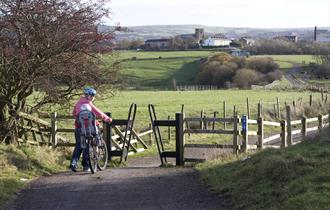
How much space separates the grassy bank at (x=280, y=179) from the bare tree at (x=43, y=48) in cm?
558

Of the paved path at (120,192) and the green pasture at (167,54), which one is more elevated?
the paved path at (120,192)

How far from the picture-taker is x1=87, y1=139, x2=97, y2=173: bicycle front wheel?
12.8 metres

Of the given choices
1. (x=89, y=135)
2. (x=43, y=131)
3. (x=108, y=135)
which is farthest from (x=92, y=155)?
(x=43, y=131)

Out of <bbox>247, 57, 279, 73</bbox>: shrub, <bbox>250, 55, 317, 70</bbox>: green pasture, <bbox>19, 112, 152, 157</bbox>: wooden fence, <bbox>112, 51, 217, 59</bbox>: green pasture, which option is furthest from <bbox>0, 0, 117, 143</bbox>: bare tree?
<bbox>112, 51, 217, 59</bbox>: green pasture

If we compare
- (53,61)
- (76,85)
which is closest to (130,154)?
(76,85)

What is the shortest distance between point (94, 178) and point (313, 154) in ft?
15.0

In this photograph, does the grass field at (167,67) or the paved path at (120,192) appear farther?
the grass field at (167,67)

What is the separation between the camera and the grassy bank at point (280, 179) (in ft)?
26.6

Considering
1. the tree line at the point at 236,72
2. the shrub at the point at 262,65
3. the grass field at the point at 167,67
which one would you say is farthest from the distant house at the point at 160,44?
the shrub at the point at 262,65

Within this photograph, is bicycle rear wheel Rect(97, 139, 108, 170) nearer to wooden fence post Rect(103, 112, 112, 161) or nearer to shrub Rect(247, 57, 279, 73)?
wooden fence post Rect(103, 112, 112, 161)

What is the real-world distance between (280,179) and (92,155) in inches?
204

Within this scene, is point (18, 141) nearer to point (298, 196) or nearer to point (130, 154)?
point (130, 154)

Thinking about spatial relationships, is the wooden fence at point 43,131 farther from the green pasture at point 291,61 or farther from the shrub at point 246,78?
the green pasture at point 291,61

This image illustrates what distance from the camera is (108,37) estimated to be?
16.6 m
